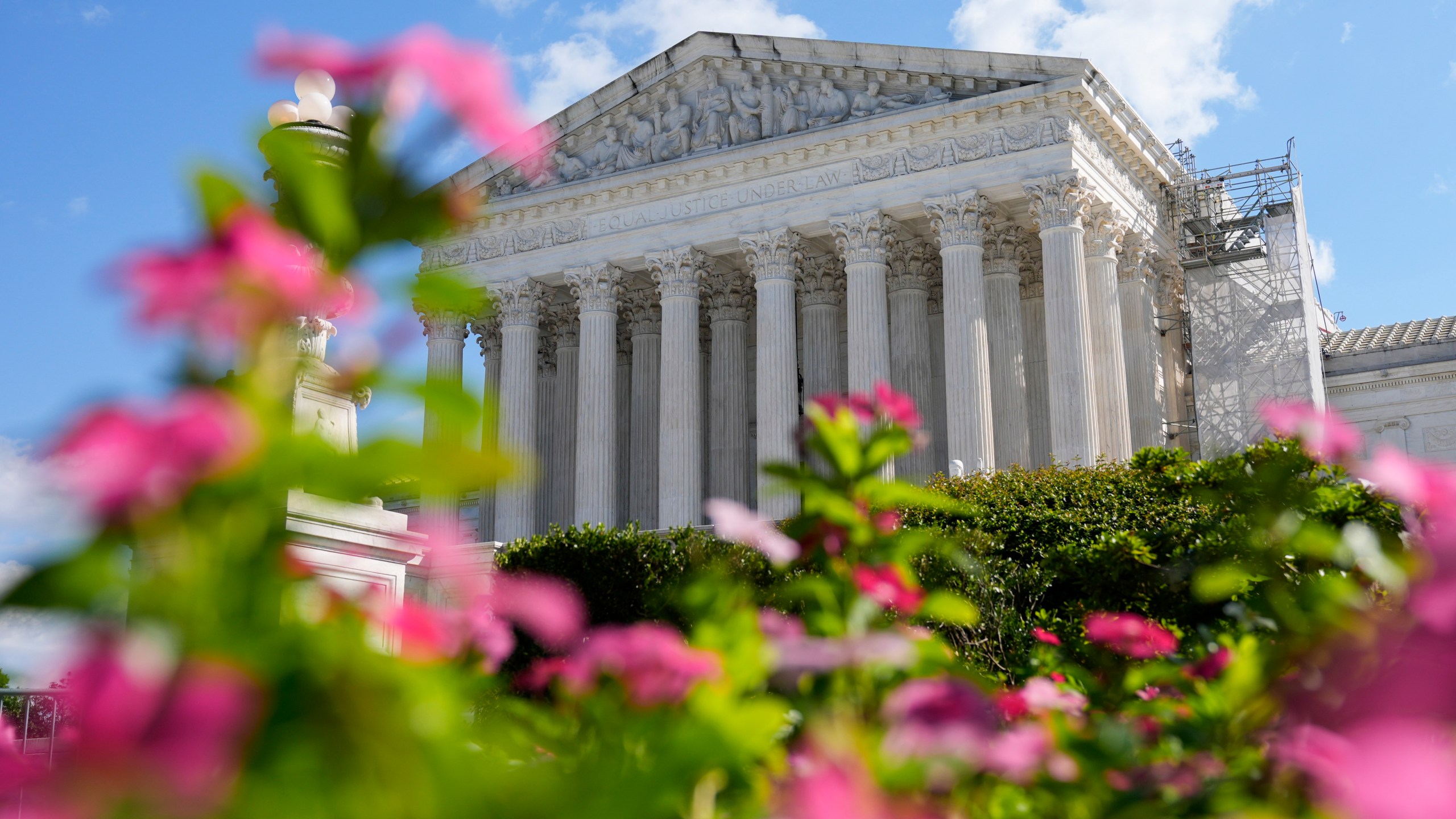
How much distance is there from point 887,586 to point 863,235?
29930mm

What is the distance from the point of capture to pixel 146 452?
48.9 inches

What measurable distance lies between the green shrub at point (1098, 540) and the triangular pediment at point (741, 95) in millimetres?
14496

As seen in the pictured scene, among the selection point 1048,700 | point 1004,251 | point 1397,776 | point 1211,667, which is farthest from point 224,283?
point 1004,251

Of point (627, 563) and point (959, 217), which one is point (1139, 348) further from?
point (627, 563)

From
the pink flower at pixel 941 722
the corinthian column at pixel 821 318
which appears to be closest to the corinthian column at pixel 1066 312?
the corinthian column at pixel 821 318

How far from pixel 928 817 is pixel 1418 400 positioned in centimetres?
4170

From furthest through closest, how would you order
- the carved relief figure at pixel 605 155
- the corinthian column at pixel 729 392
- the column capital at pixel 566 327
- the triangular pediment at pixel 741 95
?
1. the column capital at pixel 566 327
2. the corinthian column at pixel 729 392
3. the carved relief figure at pixel 605 155
4. the triangular pediment at pixel 741 95

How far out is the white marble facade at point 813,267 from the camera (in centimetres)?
2975

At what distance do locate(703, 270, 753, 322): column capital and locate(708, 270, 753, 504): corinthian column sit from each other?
2cm

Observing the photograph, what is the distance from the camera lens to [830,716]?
6.46 feet

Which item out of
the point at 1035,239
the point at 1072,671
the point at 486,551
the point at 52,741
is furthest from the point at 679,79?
the point at 1072,671

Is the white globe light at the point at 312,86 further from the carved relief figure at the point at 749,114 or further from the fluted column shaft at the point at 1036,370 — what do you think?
the fluted column shaft at the point at 1036,370

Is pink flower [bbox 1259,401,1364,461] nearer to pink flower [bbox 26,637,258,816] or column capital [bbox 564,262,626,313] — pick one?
pink flower [bbox 26,637,258,816]

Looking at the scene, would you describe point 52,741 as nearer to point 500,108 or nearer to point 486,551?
point 500,108
